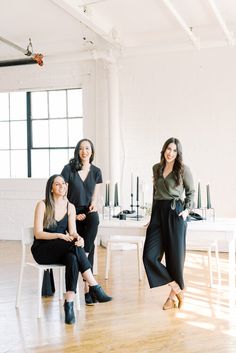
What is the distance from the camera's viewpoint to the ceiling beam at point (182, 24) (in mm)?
6013

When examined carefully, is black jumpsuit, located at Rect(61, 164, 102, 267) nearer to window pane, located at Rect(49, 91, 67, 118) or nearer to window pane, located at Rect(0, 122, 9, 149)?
window pane, located at Rect(49, 91, 67, 118)

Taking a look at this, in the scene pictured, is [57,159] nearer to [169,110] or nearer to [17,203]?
[17,203]

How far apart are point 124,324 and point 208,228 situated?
116 centimetres

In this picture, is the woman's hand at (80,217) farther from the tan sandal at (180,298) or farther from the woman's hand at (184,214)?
the tan sandal at (180,298)

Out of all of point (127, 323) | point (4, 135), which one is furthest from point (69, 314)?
point (4, 135)

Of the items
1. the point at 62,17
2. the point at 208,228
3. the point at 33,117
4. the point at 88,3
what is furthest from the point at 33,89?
the point at 208,228

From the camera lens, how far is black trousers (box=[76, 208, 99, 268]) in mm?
4859

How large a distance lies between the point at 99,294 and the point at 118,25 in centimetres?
421

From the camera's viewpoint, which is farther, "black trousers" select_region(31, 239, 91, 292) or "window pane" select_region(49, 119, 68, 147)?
"window pane" select_region(49, 119, 68, 147)

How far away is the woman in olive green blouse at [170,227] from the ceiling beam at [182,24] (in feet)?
7.07

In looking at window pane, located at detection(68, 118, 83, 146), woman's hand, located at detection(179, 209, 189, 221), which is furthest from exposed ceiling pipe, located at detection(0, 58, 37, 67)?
woman's hand, located at detection(179, 209, 189, 221)

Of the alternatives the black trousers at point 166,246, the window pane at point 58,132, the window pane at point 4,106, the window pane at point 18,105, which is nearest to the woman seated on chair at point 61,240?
the black trousers at point 166,246

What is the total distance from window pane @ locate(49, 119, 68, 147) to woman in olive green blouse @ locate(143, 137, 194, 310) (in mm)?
4542

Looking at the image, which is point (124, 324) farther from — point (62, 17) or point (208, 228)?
point (62, 17)
